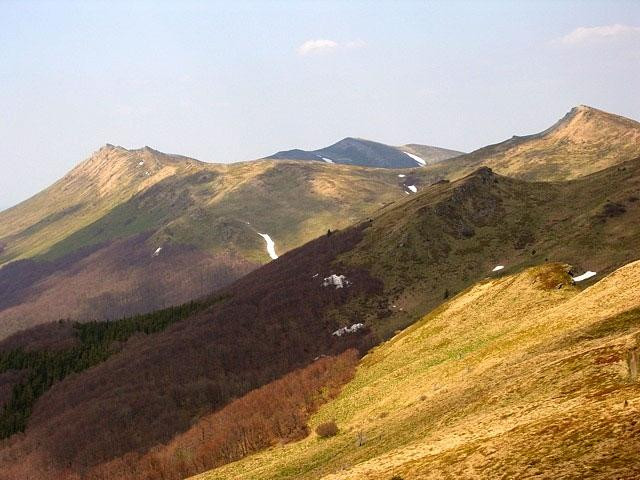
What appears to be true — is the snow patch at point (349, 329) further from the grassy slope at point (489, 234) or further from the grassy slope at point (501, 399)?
the grassy slope at point (501, 399)

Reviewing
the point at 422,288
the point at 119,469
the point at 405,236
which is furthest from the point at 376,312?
the point at 119,469

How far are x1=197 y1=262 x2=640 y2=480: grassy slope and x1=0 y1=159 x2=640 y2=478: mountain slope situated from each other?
25.8m

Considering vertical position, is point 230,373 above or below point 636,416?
below

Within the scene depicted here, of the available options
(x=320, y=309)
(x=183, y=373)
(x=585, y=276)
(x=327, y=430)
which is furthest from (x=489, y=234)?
(x=327, y=430)

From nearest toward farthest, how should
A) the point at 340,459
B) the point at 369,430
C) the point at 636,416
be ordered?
1. the point at 636,416
2. the point at 340,459
3. the point at 369,430

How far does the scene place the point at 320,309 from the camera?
142m

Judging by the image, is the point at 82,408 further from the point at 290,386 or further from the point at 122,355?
the point at 290,386

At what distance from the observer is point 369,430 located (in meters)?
50.1

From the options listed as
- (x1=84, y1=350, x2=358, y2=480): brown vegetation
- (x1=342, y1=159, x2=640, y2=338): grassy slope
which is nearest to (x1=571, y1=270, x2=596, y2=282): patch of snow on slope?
(x1=342, y1=159, x2=640, y2=338): grassy slope

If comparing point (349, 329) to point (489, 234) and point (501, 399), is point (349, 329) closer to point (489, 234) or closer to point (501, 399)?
point (489, 234)

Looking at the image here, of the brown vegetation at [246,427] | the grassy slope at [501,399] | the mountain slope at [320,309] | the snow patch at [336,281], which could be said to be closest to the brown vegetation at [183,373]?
the mountain slope at [320,309]

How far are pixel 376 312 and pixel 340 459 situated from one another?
83.8 meters

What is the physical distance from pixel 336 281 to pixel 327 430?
95.0 metres

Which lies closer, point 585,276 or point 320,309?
point 585,276
